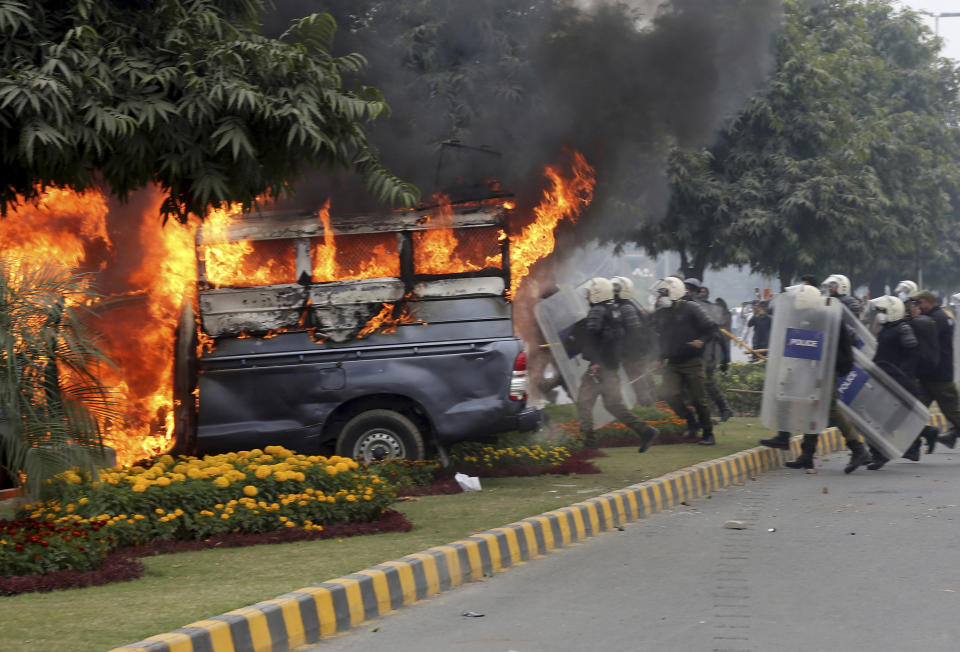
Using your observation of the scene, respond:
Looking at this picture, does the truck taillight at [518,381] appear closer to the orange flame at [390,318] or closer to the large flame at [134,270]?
the orange flame at [390,318]

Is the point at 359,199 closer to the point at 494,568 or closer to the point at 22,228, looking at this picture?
the point at 22,228

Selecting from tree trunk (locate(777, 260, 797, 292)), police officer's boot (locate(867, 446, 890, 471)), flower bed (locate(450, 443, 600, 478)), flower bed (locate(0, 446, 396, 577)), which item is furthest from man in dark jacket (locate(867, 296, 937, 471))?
tree trunk (locate(777, 260, 797, 292))

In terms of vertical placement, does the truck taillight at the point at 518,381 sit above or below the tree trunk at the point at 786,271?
below

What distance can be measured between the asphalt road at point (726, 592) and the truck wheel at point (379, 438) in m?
2.29

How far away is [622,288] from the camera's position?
14289 millimetres

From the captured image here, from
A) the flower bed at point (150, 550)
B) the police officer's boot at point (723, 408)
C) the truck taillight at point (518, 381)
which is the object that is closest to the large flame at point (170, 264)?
the truck taillight at point (518, 381)

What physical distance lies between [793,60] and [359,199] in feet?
42.2

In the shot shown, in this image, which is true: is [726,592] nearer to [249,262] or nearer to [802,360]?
[249,262]

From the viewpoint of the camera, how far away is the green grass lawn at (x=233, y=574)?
5.57 metres

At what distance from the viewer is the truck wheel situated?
11133mm

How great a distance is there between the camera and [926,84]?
119 ft

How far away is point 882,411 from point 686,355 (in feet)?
7.43

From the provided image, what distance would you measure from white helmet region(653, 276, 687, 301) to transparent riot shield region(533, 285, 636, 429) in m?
0.99

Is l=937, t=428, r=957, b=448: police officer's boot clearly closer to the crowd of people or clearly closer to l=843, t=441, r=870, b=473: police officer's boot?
the crowd of people
